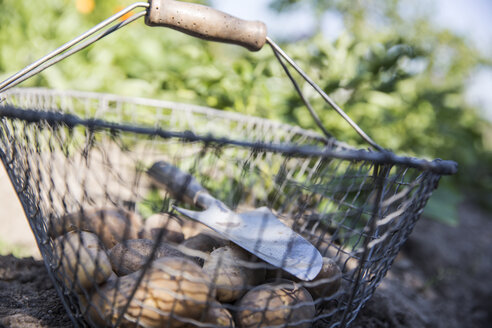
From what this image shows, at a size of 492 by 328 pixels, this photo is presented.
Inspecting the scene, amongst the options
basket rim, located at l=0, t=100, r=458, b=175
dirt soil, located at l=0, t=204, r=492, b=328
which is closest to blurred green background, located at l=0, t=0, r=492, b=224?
dirt soil, located at l=0, t=204, r=492, b=328

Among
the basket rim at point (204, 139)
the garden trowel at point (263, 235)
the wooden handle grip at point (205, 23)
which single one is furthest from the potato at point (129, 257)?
the wooden handle grip at point (205, 23)

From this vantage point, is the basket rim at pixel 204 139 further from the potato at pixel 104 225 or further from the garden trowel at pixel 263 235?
the potato at pixel 104 225

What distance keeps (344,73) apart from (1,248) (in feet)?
5.21

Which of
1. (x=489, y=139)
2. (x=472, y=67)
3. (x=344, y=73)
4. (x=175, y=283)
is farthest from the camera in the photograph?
(x=489, y=139)

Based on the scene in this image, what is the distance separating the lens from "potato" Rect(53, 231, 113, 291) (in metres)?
0.58

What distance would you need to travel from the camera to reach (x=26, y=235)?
1.22 m

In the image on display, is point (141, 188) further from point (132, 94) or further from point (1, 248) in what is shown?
point (132, 94)

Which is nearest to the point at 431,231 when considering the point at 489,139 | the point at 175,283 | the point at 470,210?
the point at 470,210

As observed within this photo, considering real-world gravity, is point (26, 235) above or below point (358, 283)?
below

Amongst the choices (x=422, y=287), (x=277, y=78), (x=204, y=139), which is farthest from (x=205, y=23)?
(x=422, y=287)

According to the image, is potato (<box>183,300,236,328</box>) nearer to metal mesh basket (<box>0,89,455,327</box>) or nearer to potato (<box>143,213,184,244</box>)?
metal mesh basket (<box>0,89,455,327</box>)

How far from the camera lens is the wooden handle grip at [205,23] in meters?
0.74

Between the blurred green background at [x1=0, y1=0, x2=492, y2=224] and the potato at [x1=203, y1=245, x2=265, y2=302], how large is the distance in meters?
1.12

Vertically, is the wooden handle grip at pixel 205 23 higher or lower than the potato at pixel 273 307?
higher
